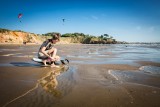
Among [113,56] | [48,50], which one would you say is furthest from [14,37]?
[48,50]

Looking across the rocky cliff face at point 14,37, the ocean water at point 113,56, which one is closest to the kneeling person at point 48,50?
the ocean water at point 113,56

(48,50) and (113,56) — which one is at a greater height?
(48,50)

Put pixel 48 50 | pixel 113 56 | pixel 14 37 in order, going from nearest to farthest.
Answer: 1. pixel 48 50
2. pixel 113 56
3. pixel 14 37

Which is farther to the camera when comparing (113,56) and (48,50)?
(113,56)

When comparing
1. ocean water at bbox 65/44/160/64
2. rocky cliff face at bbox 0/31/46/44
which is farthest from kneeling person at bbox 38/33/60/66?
rocky cliff face at bbox 0/31/46/44

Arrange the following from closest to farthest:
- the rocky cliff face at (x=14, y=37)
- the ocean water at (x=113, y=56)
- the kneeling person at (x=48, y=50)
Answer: the kneeling person at (x=48, y=50)
the ocean water at (x=113, y=56)
the rocky cliff face at (x=14, y=37)

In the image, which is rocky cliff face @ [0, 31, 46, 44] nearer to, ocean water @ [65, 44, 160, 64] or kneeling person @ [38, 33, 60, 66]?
ocean water @ [65, 44, 160, 64]

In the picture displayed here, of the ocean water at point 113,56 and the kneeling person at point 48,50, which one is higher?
the kneeling person at point 48,50

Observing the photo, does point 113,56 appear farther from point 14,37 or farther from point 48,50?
point 14,37

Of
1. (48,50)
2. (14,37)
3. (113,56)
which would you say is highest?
(14,37)

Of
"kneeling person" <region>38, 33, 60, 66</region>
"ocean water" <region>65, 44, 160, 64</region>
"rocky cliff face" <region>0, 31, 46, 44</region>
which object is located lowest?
"ocean water" <region>65, 44, 160, 64</region>

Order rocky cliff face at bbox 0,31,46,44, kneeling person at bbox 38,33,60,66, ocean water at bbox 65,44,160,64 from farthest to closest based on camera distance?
rocky cliff face at bbox 0,31,46,44
ocean water at bbox 65,44,160,64
kneeling person at bbox 38,33,60,66

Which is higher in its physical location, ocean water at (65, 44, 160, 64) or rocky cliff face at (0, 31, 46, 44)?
rocky cliff face at (0, 31, 46, 44)

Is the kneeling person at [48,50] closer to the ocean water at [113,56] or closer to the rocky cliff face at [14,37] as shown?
the ocean water at [113,56]
